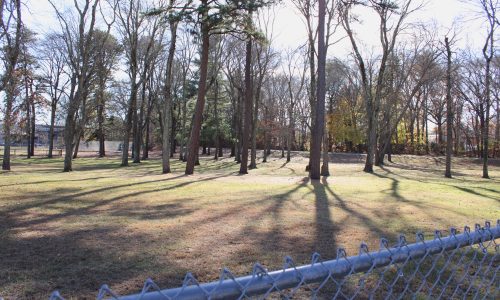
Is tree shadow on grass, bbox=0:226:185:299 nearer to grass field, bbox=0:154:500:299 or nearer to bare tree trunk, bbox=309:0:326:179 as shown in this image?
grass field, bbox=0:154:500:299

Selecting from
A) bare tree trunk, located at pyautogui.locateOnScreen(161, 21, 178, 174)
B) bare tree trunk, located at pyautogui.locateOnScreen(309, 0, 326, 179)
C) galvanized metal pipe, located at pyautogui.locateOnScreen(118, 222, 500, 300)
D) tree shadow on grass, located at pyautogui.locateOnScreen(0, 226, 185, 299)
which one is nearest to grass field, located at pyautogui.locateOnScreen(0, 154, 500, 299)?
tree shadow on grass, located at pyautogui.locateOnScreen(0, 226, 185, 299)

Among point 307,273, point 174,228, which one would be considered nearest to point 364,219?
point 174,228

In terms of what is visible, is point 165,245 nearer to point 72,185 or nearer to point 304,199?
point 304,199

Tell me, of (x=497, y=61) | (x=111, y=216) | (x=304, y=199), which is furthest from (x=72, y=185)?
(x=497, y=61)

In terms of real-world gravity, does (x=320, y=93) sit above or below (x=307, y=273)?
above

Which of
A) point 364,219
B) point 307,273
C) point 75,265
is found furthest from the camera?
point 364,219

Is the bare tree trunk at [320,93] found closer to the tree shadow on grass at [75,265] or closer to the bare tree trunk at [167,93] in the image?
the bare tree trunk at [167,93]

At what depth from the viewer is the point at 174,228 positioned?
7.68m

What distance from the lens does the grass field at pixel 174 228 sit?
16.7ft

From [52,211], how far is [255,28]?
15.6 metres

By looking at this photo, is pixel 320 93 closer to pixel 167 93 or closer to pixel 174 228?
pixel 167 93

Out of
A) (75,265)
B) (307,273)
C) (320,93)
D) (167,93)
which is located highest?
(167,93)

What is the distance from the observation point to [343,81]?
6238cm

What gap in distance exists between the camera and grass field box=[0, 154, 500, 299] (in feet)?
16.7
